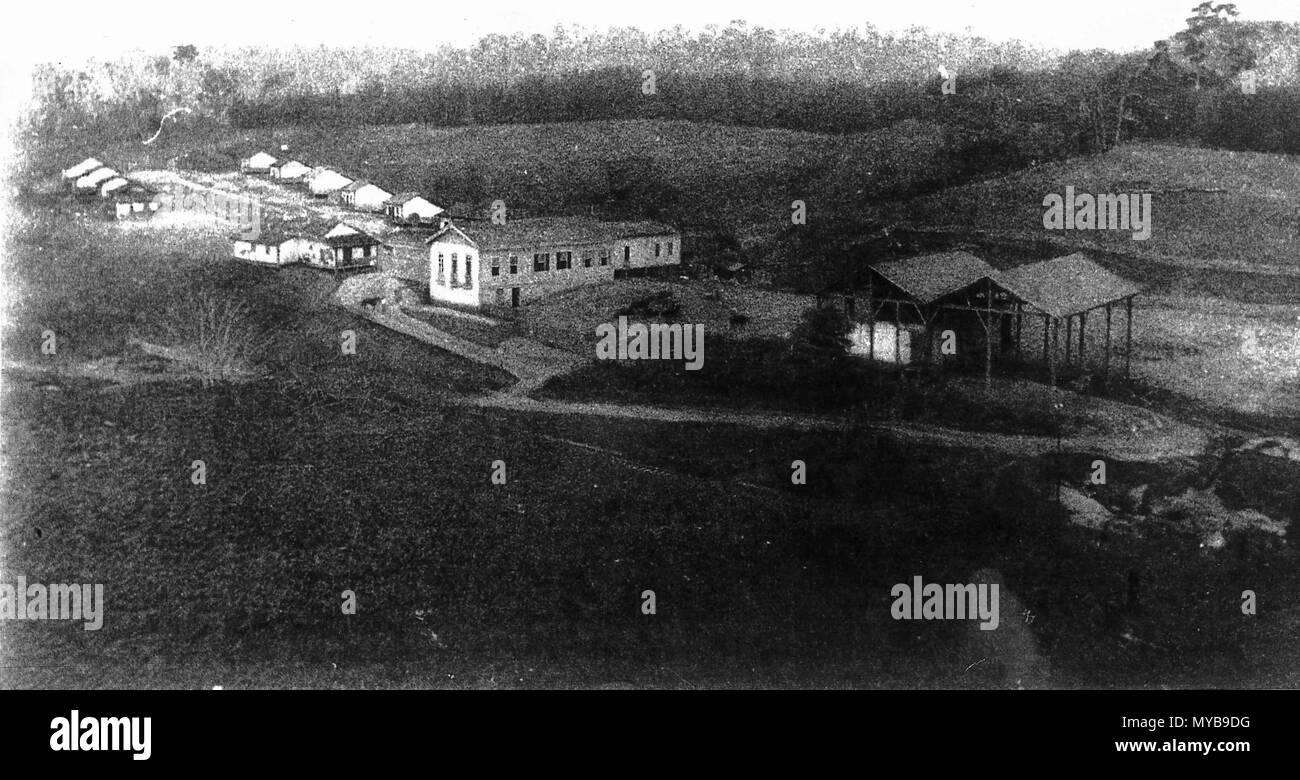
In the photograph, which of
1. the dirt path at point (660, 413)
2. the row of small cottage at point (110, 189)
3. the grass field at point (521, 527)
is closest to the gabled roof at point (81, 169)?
the row of small cottage at point (110, 189)

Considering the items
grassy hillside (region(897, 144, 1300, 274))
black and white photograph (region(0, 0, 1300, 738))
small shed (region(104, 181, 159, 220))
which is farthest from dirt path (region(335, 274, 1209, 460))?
small shed (region(104, 181, 159, 220))

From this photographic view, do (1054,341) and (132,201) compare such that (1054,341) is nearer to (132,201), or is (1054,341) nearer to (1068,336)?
(1068,336)

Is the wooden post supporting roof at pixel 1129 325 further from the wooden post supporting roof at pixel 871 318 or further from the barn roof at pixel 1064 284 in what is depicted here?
the wooden post supporting roof at pixel 871 318

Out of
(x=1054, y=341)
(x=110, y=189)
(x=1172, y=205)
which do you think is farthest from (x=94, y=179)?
(x=1172, y=205)

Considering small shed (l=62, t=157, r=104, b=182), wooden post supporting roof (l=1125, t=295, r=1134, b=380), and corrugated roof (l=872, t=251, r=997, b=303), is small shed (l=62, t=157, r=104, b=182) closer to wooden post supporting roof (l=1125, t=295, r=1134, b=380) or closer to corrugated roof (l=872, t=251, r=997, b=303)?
corrugated roof (l=872, t=251, r=997, b=303)

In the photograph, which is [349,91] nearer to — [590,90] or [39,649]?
[590,90]

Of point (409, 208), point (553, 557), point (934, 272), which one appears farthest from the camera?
point (409, 208)
